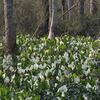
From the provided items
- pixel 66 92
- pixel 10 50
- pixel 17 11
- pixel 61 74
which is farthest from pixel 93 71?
pixel 17 11

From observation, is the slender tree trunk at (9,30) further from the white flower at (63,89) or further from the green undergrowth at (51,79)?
the white flower at (63,89)

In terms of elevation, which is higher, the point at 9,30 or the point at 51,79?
the point at 9,30

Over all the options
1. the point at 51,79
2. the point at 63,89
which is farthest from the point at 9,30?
the point at 63,89

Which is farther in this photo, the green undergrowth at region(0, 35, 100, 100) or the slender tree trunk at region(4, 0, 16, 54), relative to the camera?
the slender tree trunk at region(4, 0, 16, 54)

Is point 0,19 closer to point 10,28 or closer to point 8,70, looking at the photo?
point 10,28

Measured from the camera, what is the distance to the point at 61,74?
6535 mm

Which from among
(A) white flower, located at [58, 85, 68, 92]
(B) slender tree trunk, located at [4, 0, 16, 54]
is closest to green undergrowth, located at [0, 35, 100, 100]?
(A) white flower, located at [58, 85, 68, 92]

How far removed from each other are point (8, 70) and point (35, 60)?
77 centimetres

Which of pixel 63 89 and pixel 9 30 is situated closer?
pixel 63 89

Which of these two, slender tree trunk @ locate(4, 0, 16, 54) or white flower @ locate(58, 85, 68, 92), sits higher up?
slender tree trunk @ locate(4, 0, 16, 54)

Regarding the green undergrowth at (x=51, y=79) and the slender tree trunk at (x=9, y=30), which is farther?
the slender tree trunk at (x=9, y=30)

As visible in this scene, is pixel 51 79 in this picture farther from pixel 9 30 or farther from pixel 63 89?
pixel 9 30

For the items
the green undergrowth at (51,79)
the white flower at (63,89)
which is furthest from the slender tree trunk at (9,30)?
the white flower at (63,89)

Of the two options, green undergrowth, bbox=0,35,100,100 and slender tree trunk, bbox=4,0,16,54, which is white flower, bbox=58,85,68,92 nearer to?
green undergrowth, bbox=0,35,100,100
